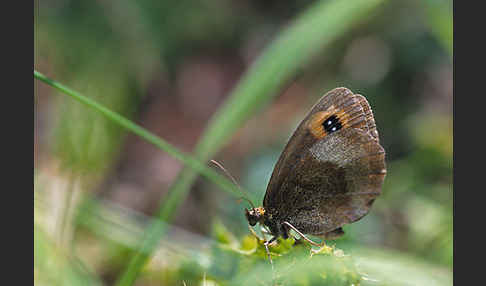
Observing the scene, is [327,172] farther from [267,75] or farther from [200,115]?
[200,115]

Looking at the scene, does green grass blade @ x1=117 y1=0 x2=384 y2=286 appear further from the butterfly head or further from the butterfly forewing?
the butterfly forewing

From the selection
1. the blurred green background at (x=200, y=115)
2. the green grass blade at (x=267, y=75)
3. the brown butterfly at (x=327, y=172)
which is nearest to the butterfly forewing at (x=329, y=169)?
the brown butterfly at (x=327, y=172)

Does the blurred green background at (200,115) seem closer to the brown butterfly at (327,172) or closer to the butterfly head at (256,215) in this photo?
the brown butterfly at (327,172)

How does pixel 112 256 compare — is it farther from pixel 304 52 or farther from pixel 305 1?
pixel 305 1

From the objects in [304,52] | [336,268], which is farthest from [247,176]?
[336,268]

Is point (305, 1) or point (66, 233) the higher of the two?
point (305, 1)

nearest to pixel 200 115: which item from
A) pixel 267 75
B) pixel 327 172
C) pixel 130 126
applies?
pixel 267 75
